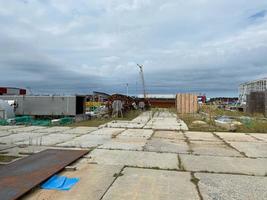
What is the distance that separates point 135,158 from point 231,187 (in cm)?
271

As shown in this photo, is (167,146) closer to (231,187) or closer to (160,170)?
(160,170)

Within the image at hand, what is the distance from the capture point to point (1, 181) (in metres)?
4.69

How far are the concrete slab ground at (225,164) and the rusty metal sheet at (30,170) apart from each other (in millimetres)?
2610

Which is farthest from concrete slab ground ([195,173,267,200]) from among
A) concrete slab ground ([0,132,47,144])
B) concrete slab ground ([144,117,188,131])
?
concrete slab ground ([144,117,188,131])

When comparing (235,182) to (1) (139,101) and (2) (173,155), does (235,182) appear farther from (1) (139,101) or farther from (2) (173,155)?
(1) (139,101)

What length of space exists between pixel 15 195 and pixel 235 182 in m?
3.60

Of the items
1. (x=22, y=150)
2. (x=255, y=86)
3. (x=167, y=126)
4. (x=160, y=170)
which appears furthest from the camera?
(x=255, y=86)

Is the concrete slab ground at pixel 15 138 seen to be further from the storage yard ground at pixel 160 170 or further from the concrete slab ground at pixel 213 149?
the concrete slab ground at pixel 213 149

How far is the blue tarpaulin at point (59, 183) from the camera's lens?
4547mm

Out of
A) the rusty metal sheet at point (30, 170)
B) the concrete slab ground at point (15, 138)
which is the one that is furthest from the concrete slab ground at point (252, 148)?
the concrete slab ground at point (15, 138)

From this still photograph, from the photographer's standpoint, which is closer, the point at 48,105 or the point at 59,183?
the point at 59,183

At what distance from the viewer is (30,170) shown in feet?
17.9

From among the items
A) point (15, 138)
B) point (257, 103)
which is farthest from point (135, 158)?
point (257, 103)

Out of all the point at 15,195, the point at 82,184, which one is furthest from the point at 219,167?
the point at 15,195
